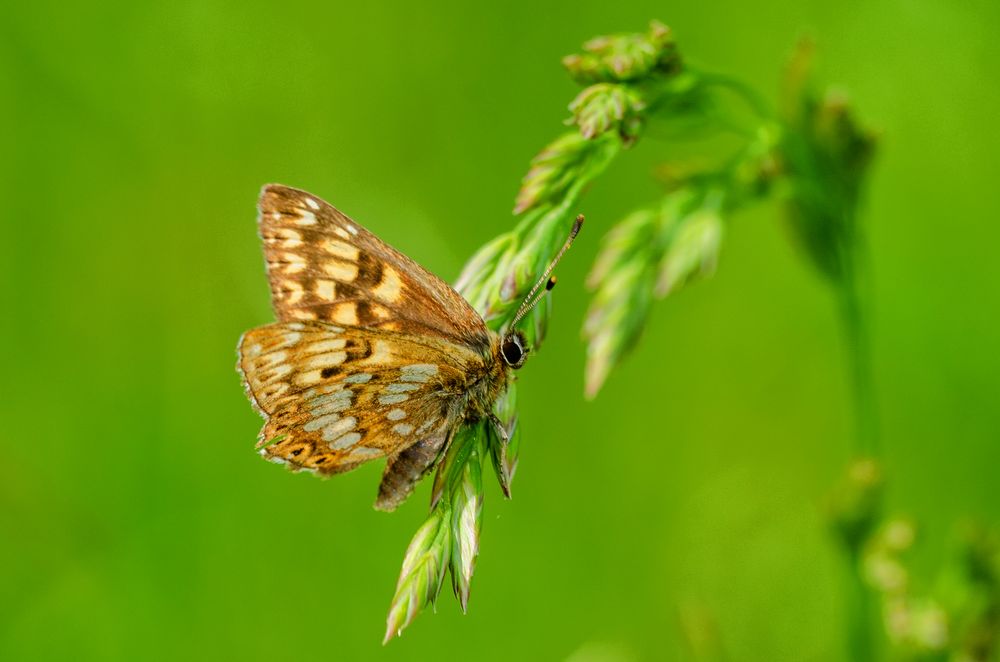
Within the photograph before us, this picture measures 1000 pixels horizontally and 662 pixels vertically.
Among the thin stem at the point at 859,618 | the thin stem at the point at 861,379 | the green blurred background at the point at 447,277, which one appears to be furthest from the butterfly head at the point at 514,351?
the green blurred background at the point at 447,277

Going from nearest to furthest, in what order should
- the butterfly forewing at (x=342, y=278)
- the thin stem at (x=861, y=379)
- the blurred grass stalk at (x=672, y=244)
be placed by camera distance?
the blurred grass stalk at (x=672, y=244)
the thin stem at (x=861, y=379)
the butterfly forewing at (x=342, y=278)

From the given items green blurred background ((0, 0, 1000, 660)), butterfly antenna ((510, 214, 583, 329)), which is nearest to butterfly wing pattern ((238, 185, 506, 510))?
butterfly antenna ((510, 214, 583, 329))

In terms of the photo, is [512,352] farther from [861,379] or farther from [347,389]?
[861,379]

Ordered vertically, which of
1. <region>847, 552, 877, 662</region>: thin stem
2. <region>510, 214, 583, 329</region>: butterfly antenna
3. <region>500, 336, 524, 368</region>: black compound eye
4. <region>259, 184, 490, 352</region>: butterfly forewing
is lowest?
<region>847, 552, 877, 662</region>: thin stem

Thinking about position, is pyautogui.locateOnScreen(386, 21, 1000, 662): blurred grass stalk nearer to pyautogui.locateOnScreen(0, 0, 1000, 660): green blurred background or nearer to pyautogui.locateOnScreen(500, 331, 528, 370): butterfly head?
pyautogui.locateOnScreen(500, 331, 528, 370): butterfly head

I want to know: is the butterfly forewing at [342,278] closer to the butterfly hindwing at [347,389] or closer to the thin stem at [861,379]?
the butterfly hindwing at [347,389]

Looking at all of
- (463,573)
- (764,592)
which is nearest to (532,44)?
(764,592)

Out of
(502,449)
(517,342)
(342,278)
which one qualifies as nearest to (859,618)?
(502,449)
